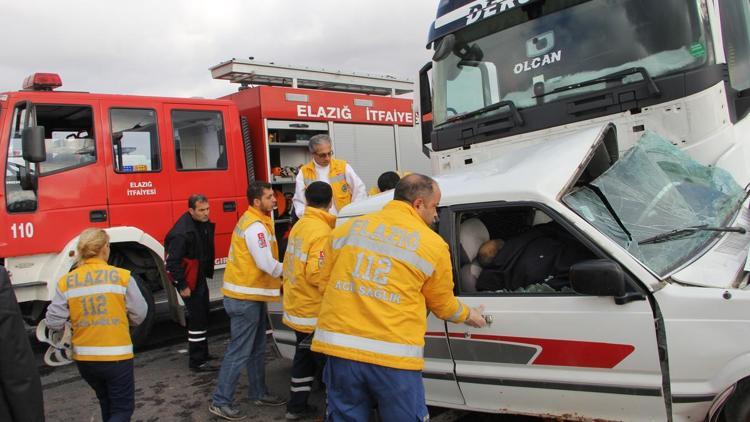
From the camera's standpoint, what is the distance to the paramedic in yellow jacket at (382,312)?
252 centimetres

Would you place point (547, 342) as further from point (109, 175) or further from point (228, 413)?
point (109, 175)

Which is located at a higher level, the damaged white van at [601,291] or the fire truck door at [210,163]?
the fire truck door at [210,163]

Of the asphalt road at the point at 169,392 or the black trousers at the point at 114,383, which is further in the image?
the asphalt road at the point at 169,392

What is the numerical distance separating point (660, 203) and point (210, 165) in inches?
182

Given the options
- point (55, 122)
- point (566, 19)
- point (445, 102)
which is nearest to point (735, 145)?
point (566, 19)

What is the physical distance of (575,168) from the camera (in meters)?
3.22

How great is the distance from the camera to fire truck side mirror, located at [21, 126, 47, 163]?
508 cm

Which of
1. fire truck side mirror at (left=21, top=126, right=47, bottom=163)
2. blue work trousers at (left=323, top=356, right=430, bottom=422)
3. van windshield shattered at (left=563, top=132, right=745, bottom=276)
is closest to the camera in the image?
blue work trousers at (left=323, top=356, right=430, bottom=422)

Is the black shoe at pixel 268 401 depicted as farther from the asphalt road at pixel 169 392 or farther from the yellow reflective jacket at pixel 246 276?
the yellow reflective jacket at pixel 246 276

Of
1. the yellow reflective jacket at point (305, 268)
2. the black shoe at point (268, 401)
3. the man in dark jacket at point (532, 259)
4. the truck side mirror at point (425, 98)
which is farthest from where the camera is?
the truck side mirror at point (425, 98)

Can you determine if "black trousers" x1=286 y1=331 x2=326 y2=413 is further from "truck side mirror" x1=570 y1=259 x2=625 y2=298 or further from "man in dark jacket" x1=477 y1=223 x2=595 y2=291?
"truck side mirror" x1=570 y1=259 x2=625 y2=298

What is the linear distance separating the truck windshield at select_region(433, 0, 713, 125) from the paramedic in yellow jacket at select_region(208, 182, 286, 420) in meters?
2.24

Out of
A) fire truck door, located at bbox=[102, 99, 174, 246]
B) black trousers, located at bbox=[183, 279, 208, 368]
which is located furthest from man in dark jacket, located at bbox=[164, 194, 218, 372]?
fire truck door, located at bbox=[102, 99, 174, 246]

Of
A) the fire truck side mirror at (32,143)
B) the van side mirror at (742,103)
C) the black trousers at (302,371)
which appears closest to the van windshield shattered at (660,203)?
the van side mirror at (742,103)
